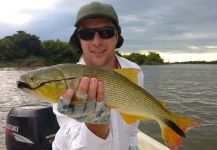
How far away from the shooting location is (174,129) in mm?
3367

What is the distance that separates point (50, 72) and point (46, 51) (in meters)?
83.7

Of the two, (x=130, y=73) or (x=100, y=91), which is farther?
(x=130, y=73)

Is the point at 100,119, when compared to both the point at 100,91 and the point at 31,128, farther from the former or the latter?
the point at 31,128

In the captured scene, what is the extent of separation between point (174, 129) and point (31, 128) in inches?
106

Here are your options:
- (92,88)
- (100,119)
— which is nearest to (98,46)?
(100,119)

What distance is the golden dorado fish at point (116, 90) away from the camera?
2.88m

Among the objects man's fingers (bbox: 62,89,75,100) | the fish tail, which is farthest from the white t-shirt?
man's fingers (bbox: 62,89,75,100)

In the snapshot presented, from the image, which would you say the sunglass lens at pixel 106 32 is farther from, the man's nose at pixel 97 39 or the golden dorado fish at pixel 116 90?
the golden dorado fish at pixel 116 90

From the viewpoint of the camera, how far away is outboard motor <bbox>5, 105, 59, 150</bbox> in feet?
17.1

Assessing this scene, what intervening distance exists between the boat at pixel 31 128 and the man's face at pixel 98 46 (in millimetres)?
1599

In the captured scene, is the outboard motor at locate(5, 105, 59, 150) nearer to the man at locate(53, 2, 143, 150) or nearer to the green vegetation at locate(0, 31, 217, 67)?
the man at locate(53, 2, 143, 150)

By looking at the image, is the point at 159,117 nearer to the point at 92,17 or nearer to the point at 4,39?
the point at 92,17

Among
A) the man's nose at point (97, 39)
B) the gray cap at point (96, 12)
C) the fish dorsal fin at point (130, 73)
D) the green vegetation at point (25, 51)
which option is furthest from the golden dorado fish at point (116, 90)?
the green vegetation at point (25, 51)

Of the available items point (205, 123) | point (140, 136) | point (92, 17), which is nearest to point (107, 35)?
point (92, 17)
